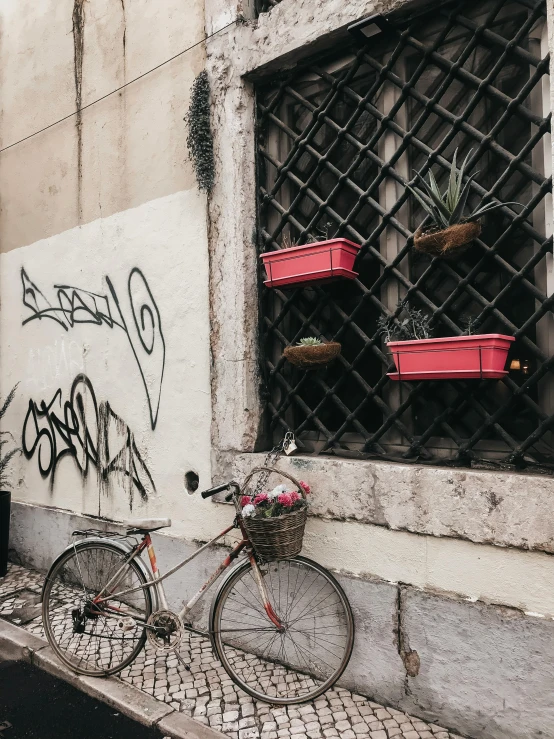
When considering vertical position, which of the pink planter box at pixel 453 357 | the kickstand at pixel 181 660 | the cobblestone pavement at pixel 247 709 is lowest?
the cobblestone pavement at pixel 247 709

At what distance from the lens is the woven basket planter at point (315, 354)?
3.25 meters

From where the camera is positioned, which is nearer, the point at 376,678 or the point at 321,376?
the point at 376,678

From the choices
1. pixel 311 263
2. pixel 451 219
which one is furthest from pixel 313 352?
pixel 451 219

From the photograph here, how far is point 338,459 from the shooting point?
329 cm

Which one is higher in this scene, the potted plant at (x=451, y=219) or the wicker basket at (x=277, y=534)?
the potted plant at (x=451, y=219)

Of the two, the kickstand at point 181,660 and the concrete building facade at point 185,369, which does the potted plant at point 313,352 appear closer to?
the concrete building facade at point 185,369

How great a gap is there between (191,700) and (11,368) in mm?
3909

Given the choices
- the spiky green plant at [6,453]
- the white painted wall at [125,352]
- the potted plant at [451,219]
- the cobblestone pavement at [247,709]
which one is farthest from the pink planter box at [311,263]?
the spiky green plant at [6,453]

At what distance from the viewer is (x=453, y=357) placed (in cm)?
274

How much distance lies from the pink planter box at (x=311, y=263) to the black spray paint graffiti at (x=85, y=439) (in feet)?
6.15

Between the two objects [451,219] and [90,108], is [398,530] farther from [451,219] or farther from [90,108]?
[90,108]

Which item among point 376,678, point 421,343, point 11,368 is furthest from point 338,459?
point 11,368

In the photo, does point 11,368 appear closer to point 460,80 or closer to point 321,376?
point 321,376

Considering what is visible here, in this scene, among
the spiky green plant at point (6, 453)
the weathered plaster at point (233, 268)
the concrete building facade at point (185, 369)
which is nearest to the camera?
the concrete building facade at point (185, 369)
